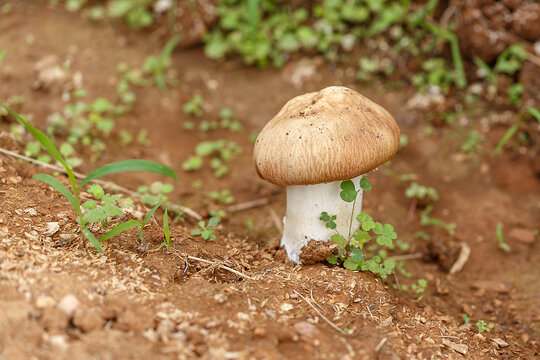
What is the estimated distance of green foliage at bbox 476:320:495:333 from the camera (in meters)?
3.06

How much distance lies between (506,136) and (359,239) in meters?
2.70

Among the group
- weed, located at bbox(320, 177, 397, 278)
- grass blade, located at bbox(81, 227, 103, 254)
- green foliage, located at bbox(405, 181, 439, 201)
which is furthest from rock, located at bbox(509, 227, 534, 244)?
grass blade, located at bbox(81, 227, 103, 254)

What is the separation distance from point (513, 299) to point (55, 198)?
12.1 ft

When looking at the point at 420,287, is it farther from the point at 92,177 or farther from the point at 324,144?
the point at 92,177

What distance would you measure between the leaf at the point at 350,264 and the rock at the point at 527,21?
373 cm

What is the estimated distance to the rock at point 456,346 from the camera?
2652 mm

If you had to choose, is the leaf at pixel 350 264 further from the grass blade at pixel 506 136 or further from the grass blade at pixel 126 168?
the grass blade at pixel 506 136

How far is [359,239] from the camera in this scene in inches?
123

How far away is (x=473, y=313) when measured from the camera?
3.44 m

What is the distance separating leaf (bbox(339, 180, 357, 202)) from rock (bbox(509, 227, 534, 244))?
7.07 feet

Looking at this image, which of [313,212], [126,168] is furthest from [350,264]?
[126,168]

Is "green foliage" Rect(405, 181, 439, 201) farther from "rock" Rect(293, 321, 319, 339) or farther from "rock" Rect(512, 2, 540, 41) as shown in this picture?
"rock" Rect(293, 321, 319, 339)

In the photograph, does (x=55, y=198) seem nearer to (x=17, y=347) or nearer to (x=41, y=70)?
(x=17, y=347)

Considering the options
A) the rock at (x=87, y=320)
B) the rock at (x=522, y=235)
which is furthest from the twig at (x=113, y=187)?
the rock at (x=522, y=235)
